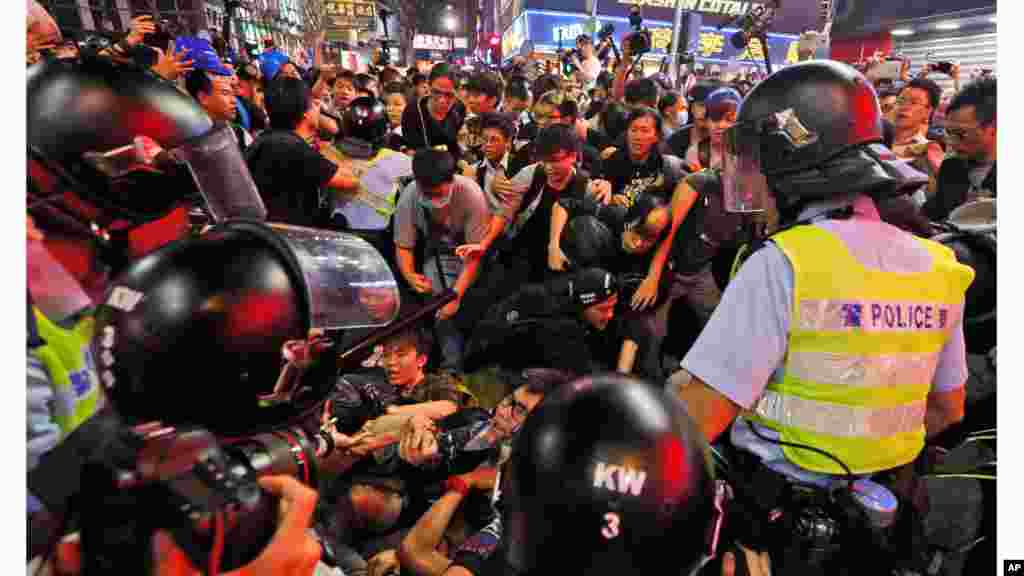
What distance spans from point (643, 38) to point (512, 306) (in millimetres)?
5017

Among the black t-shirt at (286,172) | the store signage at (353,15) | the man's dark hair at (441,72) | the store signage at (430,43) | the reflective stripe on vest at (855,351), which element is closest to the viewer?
the reflective stripe on vest at (855,351)

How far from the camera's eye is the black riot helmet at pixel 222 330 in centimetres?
109

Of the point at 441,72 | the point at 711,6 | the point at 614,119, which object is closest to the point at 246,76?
the point at 441,72

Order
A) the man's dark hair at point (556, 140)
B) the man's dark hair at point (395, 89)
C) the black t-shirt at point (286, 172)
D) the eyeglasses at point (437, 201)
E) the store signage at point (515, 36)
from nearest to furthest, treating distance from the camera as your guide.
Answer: the black t-shirt at point (286, 172)
the eyeglasses at point (437, 201)
the man's dark hair at point (556, 140)
the man's dark hair at point (395, 89)
the store signage at point (515, 36)

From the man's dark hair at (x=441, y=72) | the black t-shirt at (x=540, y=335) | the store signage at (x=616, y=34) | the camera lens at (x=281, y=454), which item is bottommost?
the black t-shirt at (x=540, y=335)

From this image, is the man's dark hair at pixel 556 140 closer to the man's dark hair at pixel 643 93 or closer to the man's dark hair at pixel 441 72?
the man's dark hair at pixel 441 72

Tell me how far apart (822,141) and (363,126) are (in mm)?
3374

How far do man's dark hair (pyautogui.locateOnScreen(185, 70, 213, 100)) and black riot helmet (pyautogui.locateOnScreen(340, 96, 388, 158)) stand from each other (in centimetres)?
86

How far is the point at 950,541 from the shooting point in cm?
182

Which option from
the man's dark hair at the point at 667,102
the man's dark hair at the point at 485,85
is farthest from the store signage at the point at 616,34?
the man's dark hair at the point at 485,85

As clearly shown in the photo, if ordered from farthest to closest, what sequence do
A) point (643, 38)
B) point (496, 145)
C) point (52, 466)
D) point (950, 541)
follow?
point (643, 38)
point (496, 145)
point (950, 541)
point (52, 466)

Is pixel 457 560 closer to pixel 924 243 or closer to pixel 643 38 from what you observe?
pixel 924 243

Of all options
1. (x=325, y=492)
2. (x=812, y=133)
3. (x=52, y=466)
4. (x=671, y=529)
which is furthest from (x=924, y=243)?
(x=325, y=492)

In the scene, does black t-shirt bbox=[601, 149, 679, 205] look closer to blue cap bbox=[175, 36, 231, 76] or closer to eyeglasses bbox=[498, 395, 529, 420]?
eyeglasses bbox=[498, 395, 529, 420]
